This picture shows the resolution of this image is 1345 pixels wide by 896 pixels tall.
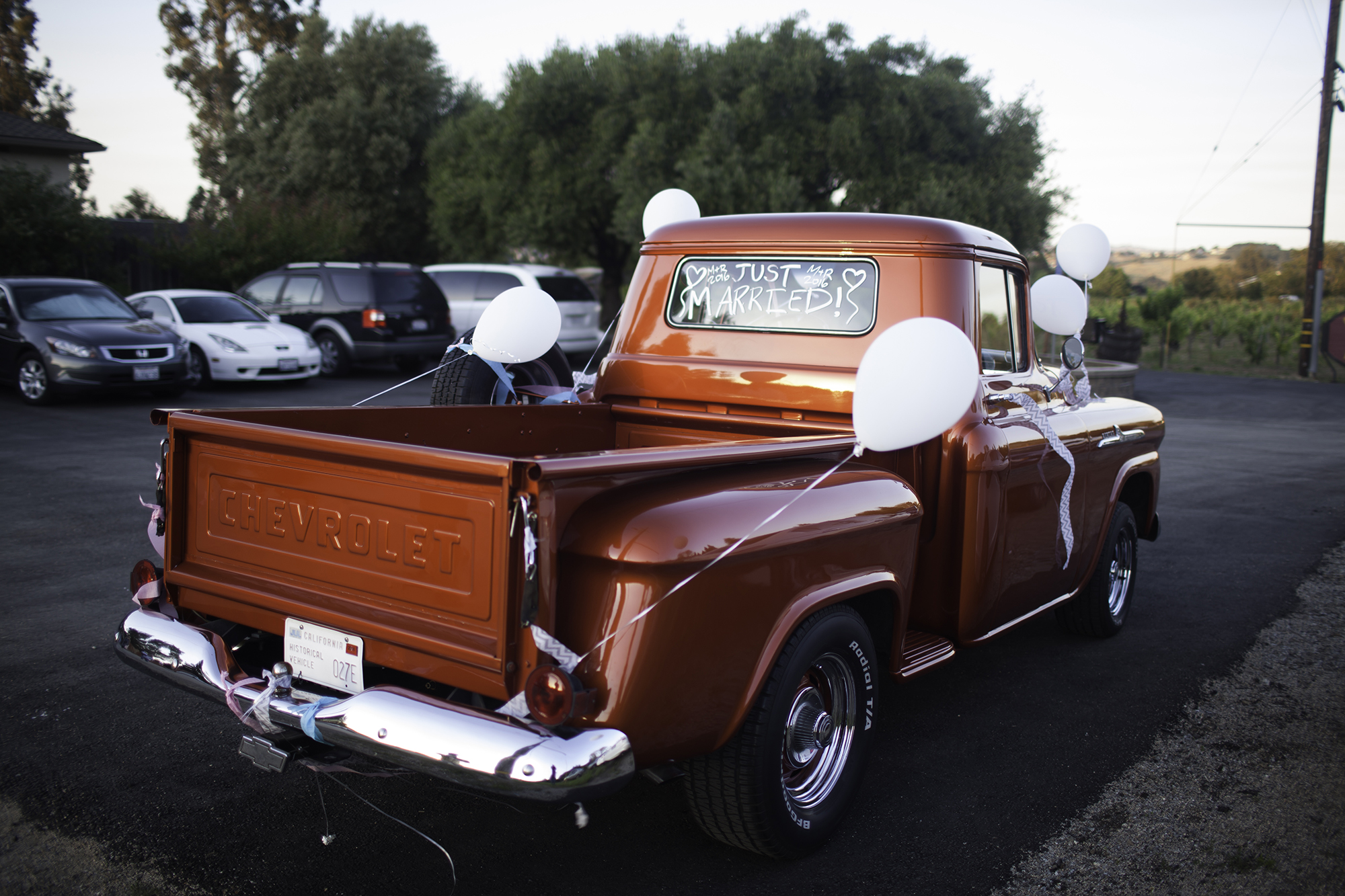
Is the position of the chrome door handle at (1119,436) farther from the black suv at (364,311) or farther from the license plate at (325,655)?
the black suv at (364,311)

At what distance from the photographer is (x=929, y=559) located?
363 cm

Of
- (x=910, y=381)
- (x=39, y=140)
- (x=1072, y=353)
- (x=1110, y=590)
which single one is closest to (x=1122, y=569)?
(x=1110, y=590)

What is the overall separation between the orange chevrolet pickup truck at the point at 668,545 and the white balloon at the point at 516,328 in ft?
1.32

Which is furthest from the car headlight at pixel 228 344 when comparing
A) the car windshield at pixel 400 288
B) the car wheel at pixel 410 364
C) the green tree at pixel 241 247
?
the green tree at pixel 241 247

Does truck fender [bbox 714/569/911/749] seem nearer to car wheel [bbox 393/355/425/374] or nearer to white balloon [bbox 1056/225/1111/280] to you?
white balloon [bbox 1056/225/1111/280]

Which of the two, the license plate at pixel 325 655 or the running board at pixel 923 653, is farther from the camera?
the running board at pixel 923 653

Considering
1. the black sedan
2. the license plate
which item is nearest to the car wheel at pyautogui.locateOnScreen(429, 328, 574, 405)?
the license plate

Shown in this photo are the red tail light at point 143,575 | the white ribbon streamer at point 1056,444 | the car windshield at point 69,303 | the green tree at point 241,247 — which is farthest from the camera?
the green tree at point 241,247

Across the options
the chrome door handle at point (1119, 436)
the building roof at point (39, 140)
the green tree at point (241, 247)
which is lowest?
the chrome door handle at point (1119, 436)

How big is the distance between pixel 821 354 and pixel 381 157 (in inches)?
1125

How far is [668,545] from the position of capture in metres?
2.37

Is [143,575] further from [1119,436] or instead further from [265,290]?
[265,290]

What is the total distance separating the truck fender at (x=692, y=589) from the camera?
2340 millimetres

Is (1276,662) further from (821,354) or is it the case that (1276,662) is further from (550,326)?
(550,326)
